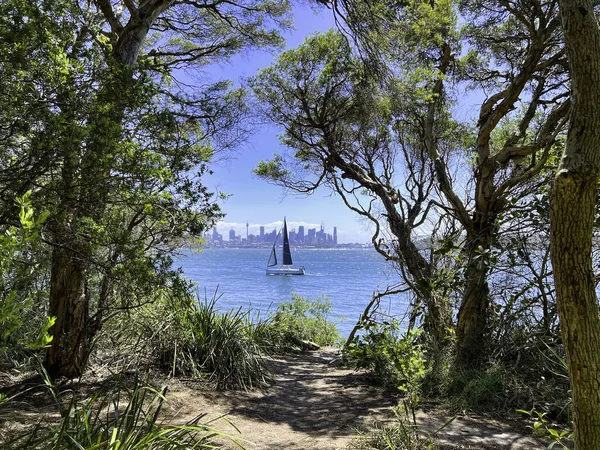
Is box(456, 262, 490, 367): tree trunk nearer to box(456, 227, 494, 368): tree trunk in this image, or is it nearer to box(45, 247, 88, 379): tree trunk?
box(456, 227, 494, 368): tree trunk

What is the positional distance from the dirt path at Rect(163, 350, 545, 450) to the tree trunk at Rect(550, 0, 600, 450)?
1.83 m

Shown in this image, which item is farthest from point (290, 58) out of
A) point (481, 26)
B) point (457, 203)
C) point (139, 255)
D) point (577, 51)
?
point (577, 51)

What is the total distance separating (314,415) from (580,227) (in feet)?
11.5

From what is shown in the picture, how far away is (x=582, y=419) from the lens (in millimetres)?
1748

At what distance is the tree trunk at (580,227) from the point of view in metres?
1.65

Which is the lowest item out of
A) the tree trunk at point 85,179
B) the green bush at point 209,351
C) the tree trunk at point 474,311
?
the green bush at point 209,351

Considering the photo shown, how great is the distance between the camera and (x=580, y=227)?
1674 millimetres

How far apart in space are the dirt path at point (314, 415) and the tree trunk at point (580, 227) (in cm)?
183

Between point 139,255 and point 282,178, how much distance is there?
5752 mm

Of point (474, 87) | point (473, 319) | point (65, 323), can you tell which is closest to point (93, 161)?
point (65, 323)

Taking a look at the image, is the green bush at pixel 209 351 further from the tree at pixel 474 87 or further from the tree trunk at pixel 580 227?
the tree trunk at pixel 580 227

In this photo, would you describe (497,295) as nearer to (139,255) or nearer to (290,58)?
(139,255)

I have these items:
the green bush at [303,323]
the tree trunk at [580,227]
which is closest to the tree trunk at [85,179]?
the tree trunk at [580,227]

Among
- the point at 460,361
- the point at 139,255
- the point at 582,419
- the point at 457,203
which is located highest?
the point at 457,203
